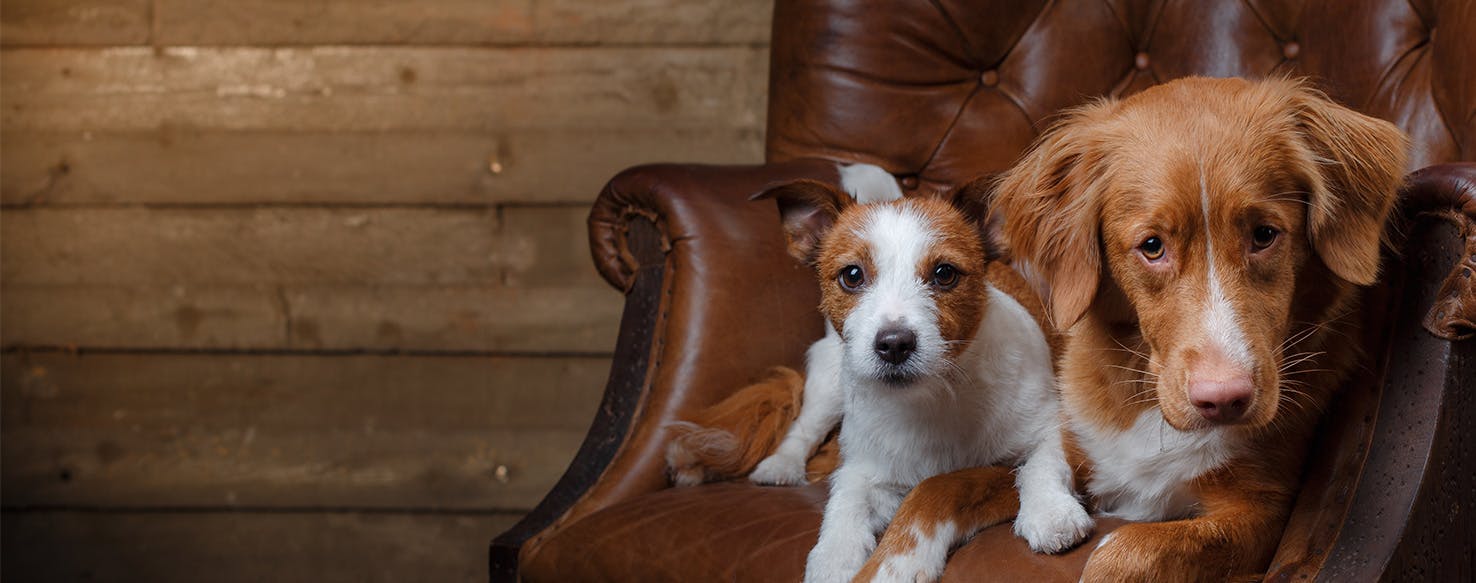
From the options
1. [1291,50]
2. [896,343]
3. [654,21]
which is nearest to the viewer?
[896,343]

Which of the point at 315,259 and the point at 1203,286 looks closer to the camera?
the point at 1203,286

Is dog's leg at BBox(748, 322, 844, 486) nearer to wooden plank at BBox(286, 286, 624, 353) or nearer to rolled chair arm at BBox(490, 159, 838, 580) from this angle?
rolled chair arm at BBox(490, 159, 838, 580)

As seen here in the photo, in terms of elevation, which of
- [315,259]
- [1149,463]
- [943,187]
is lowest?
[315,259]

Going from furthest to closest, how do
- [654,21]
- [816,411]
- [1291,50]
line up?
[654,21], [1291,50], [816,411]

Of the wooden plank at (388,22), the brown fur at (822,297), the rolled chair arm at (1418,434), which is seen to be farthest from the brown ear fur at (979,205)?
the wooden plank at (388,22)

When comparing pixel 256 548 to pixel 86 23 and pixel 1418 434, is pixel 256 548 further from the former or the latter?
pixel 1418 434

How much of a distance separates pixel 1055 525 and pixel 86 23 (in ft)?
8.04

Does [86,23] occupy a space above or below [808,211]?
above

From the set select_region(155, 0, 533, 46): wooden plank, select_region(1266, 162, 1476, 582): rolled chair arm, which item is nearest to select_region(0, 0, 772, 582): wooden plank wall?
select_region(155, 0, 533, 46): wooden plank

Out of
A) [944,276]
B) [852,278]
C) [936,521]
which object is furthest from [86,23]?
[936,521]

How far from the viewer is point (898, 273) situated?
1.58m

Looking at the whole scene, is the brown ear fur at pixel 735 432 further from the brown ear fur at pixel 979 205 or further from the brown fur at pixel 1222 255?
the brown fur at pixel 1222 255

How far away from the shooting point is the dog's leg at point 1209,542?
1.20m

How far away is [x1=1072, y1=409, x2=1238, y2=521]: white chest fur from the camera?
1.34 metres
